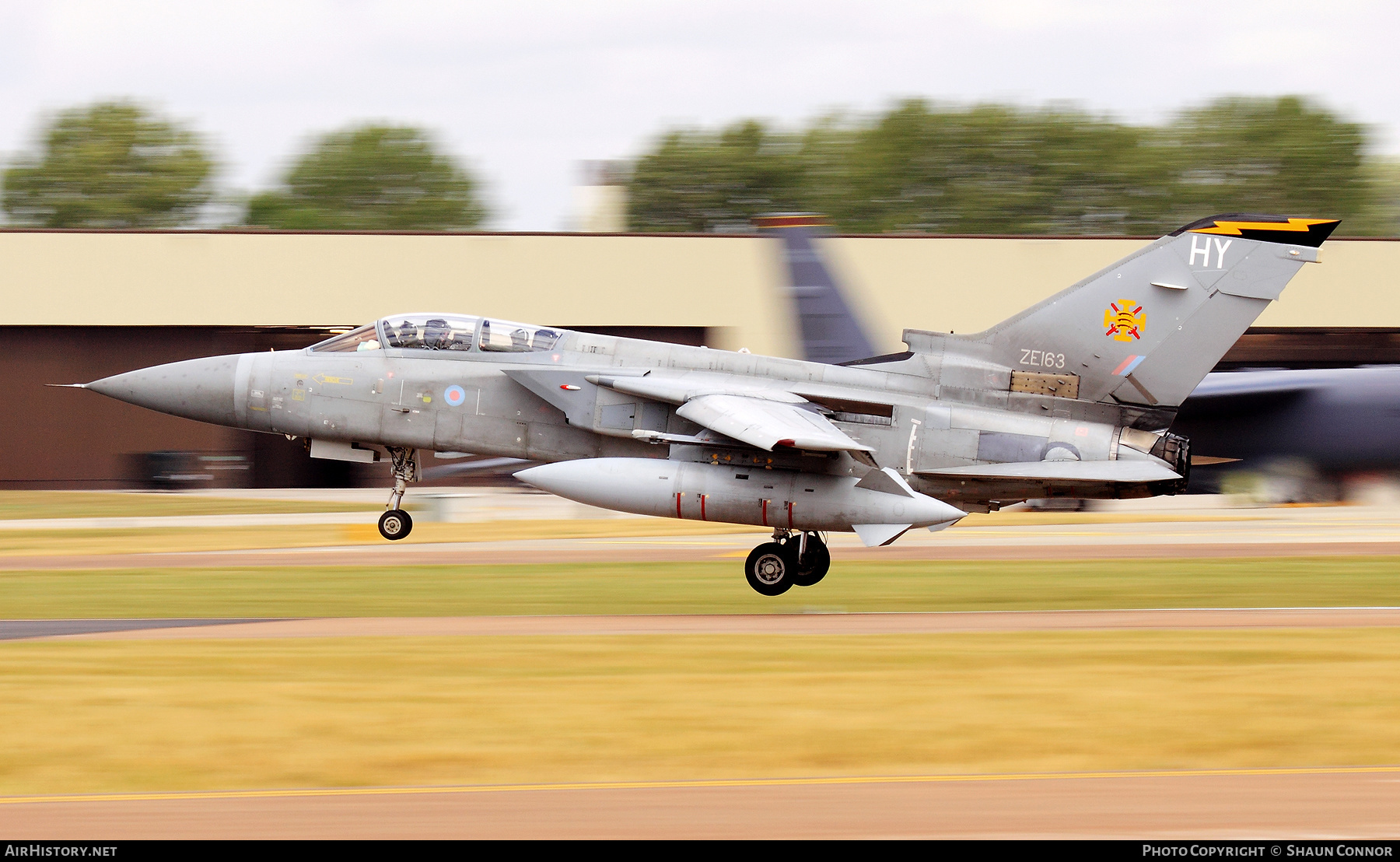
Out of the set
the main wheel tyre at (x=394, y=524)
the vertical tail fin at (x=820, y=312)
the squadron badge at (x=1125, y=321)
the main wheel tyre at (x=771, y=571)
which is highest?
the vertical tail fin at (x=820, y=312)

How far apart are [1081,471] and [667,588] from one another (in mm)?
5360

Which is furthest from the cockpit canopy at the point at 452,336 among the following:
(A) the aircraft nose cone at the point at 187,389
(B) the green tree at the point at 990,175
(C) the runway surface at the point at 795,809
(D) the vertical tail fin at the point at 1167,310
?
(B) the green tree at the point at 990,175

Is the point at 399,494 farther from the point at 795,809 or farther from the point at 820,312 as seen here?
the point at 820,312

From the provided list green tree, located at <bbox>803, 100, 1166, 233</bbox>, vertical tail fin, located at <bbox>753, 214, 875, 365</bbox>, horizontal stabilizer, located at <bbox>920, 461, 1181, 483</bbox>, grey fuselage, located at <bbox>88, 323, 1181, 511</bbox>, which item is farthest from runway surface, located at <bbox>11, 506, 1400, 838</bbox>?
green tree, located at <bbox>803, 100, 1166, 233</bbox>

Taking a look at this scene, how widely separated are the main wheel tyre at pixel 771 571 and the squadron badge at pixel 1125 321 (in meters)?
4.68

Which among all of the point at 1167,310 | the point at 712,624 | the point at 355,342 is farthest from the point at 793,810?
the point at 355,342

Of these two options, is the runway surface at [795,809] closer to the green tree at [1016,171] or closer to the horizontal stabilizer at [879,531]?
the horizontal stabilizer at [879,531]

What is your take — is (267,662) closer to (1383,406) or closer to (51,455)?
(1383,406)

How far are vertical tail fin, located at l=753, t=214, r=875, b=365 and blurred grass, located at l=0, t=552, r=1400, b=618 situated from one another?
819 cm

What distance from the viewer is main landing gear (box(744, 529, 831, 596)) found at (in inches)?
702

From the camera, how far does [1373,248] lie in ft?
141

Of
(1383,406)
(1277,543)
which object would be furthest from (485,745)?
(1383,406)

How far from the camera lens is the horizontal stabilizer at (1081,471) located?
1711cm

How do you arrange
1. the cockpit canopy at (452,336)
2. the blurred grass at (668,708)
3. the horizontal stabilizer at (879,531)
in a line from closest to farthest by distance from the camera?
1. the blurred grass at (668,708)
2. the horizontal stabilizer at (879,531)
3. the cockpit canopy at (452,336)
